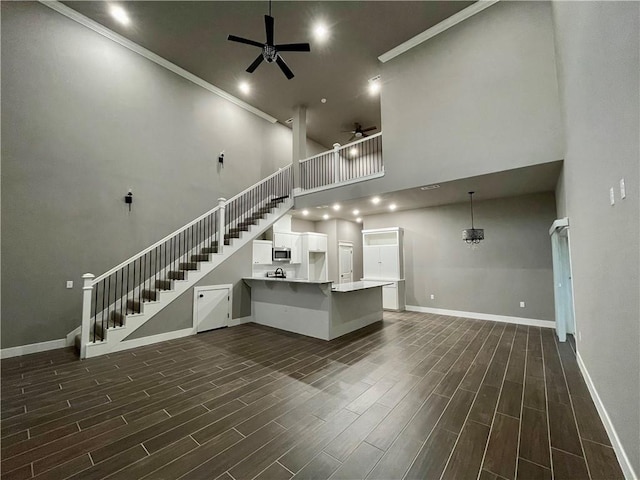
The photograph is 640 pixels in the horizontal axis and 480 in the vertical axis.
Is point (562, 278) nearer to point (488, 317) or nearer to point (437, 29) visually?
point (488, 317)

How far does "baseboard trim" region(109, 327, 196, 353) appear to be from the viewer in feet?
13.3

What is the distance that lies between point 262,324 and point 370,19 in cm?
647

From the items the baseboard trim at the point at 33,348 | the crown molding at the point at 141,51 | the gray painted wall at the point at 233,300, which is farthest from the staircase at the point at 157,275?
the crown molding at the point at 141,51

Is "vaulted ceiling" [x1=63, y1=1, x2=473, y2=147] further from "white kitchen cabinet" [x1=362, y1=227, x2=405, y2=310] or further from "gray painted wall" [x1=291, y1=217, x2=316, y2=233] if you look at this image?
"white kitchen cabinet" [x1=362, y1=227, x2=405, y2=310]

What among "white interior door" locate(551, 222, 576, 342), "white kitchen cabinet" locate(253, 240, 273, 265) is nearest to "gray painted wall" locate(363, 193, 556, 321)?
"white interior door" locate(551, 222, 576, 342)

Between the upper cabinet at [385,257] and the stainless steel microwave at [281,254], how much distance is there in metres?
2.36

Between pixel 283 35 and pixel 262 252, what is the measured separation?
5.09 m

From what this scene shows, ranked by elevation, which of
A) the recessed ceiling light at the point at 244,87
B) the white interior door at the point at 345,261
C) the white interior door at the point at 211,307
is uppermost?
the recessed ceiling light at the point at 244,87

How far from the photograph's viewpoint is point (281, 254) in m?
7.58

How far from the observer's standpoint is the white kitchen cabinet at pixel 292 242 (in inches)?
300

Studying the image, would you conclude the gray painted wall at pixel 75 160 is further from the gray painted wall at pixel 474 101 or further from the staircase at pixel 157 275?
the gray painted wall at pixel 474 101

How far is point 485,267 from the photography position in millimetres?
6020

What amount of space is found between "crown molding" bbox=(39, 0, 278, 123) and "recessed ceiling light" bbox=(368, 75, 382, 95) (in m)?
3.27

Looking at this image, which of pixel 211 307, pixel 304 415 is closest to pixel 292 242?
pixel 211 307
